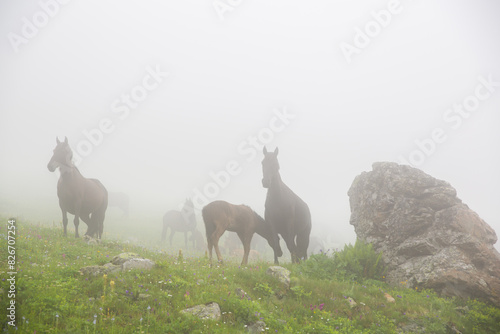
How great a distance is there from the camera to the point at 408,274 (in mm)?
9844

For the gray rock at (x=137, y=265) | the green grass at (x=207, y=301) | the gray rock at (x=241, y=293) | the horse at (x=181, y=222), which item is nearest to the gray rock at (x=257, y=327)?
the green grass at (x=207, y=301)

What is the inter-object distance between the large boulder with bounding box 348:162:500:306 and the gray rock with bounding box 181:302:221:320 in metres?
7.27

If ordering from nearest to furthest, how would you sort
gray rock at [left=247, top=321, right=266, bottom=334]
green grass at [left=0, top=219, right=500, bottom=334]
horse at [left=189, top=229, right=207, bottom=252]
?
green grass at [left=0, top=219, right=500, bottom=334] < gray rock at [left=247, top=321, right=266, bottom=334] < horse at [left=189, top=229, right=207, bottom=252]

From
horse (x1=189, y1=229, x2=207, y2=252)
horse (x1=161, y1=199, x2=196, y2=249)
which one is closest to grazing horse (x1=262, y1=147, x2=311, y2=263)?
horse (x1=189, y1=229, x2=207, y2=252)

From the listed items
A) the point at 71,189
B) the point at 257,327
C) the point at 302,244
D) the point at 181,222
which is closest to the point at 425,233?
the point at 302,244

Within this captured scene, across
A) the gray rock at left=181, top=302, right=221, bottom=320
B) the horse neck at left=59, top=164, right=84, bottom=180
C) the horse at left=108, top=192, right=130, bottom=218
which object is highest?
the horse neck at left=59, top=164, right=84, bottom=180

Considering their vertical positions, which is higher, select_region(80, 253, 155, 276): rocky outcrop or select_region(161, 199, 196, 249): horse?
select_region(80, 253, 155, 276): rocky outcrop

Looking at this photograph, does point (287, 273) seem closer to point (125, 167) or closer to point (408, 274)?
point (408, 274)

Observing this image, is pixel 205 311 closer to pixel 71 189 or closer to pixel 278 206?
pixel 278 206

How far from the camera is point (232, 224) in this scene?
13062 mm

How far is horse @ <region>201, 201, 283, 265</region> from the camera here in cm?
1233

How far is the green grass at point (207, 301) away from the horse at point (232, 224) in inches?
112

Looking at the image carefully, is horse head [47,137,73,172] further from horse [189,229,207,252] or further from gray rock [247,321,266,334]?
horse [189,229,207,252]

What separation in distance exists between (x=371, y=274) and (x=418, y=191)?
13.7 ft
